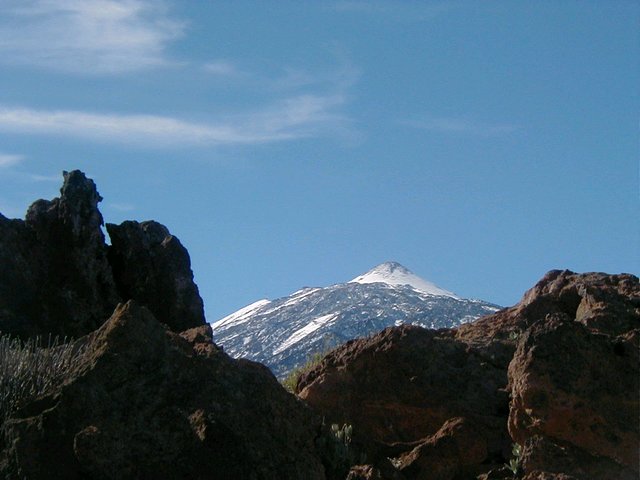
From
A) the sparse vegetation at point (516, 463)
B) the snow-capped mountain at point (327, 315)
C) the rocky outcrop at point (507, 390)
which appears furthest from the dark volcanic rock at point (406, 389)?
the snow-capped mountain at point (327, 315)

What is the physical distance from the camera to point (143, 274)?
52.3 feet

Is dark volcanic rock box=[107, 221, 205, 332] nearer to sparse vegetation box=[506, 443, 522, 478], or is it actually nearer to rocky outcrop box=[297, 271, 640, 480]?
rocky outcrop box=[297, 271, 640, 480]

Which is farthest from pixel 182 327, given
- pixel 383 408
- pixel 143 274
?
pixel 383 408

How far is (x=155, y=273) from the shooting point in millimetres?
15992

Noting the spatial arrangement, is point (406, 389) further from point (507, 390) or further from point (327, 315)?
point (327, 315)

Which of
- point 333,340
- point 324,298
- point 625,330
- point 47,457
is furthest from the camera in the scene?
point 324,298

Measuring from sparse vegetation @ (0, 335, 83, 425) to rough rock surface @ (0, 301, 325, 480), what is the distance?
24 centimetres

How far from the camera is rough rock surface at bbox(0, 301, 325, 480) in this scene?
338 inches

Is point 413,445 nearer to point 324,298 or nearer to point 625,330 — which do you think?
point 625,330

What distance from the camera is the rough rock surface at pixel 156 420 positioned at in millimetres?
8594

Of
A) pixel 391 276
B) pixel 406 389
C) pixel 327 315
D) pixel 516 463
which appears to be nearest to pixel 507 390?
pixel 406 389

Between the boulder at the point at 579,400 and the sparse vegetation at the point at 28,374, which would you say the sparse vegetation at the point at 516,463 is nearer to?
the boulder at the point at 579,400

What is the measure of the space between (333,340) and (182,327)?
7.59 ft

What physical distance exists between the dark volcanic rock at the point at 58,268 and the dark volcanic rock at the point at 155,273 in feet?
0.83
